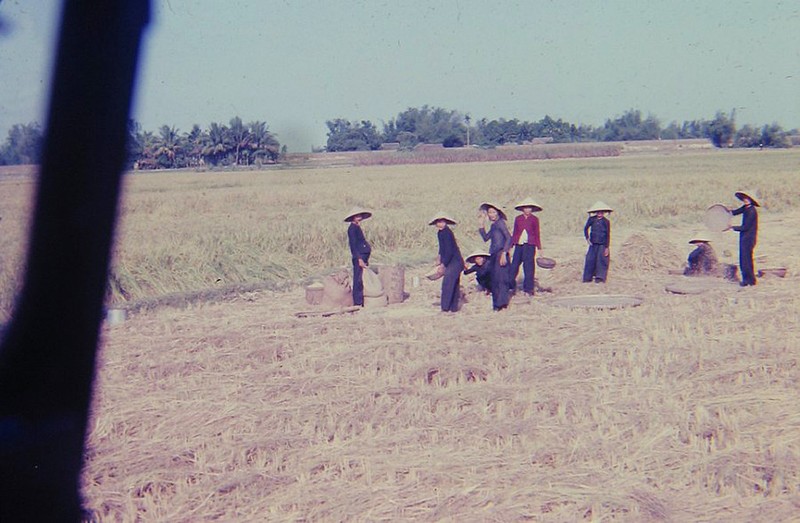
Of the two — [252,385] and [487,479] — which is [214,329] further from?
[487,479]

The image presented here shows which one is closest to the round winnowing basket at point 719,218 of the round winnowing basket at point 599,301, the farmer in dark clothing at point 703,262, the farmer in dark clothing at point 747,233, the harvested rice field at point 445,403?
the farmer in dark clothing at point 703,262

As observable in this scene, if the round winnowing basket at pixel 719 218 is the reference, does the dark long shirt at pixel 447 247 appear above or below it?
below

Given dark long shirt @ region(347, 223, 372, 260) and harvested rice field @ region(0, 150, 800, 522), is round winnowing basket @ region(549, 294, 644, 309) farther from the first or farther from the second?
dark long shirt @ region(347, 223, 372, 260)

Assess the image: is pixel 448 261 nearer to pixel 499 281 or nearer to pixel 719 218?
pixel 499 281

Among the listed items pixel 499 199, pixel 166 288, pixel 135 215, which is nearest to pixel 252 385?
pixel 166 288

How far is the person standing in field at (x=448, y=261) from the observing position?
10766mm

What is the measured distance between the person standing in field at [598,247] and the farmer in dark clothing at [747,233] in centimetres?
182

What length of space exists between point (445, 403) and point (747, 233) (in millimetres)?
6963

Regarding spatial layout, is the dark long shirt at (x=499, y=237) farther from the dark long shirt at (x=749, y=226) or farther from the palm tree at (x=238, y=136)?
the palm tree at (x=238, y=136)

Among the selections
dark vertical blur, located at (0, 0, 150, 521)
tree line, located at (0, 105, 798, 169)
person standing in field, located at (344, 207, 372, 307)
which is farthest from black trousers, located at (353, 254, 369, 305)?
tree line, located at (0, 105, 798, 169)

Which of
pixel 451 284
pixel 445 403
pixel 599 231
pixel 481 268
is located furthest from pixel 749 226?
pixel 445 403

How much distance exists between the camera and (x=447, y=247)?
35.5ft

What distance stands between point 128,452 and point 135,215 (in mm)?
19463

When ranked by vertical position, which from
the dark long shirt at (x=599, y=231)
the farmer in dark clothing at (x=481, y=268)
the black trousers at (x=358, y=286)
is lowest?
the black trousers at (x=358, y=286)
